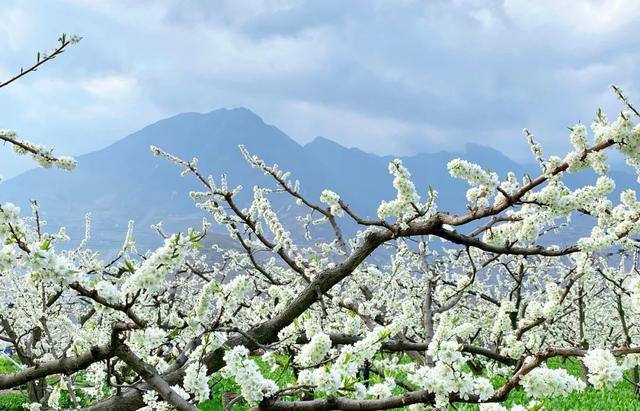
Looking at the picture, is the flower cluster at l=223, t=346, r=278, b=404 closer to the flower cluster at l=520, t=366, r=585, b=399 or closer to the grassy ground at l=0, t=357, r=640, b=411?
the flower cluster at l=520, t=366, r=585, b=399

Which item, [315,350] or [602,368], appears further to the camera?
[315,350]

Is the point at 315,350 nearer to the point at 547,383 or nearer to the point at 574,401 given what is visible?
the point at 547,383

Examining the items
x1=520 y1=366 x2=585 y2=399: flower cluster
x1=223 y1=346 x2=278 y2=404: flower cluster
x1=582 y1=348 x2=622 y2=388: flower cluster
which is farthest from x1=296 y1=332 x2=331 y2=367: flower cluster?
x1=582 y1=348 x2=622 y2=388: flower cluster

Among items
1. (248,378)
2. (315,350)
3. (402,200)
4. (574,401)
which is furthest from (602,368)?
(574,401)

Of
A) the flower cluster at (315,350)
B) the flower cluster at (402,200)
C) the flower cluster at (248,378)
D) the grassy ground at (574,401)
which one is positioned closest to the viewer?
the flower cluster at (248,378)

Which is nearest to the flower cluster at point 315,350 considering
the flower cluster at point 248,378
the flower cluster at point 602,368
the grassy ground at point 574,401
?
the flower cluster at point 248,378

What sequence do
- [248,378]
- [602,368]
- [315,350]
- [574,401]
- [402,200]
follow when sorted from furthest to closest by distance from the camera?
[574,401] → [402,200] → [315,350] → [248,378] → [602,368]

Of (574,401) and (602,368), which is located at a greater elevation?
(574,401)

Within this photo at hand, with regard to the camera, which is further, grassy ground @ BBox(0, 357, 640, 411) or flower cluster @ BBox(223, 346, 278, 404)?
grassy ground @ BBox(0, 357, 640, 411)

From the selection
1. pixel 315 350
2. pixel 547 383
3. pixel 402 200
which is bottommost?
pixel 547 383

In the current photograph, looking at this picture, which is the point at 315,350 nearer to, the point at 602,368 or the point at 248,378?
the point at 248,378

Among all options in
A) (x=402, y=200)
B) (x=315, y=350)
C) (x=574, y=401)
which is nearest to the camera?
(x=315, y=350)

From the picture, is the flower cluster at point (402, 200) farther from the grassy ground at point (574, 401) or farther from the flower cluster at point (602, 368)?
the grassy ground at point (574, 401)

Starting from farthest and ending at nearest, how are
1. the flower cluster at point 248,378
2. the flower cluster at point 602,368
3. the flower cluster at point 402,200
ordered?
the flower cluster at point 402,200 → the flower cluster at point 248,378 → the flower cluster at point 602,368
